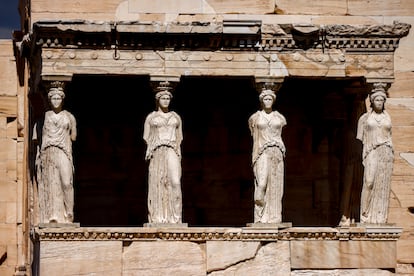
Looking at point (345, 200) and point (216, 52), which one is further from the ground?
point (216, 52)

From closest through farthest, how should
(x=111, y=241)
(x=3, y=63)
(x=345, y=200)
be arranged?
1. (x=111, y=241)
2. (x=345, y=200)
3. (x=3, y=63)

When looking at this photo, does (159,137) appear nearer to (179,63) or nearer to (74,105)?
(179,63)

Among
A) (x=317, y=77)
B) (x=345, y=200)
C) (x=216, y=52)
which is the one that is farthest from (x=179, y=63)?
(x=345, y=200)

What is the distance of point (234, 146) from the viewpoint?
981 inches

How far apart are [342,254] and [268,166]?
1554 mm

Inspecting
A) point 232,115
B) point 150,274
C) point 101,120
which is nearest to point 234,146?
point 232,115

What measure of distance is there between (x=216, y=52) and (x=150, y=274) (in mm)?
3114

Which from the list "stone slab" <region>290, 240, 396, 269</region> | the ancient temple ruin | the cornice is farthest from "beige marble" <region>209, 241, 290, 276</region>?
the cornice

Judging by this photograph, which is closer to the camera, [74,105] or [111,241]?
→ [111,241]

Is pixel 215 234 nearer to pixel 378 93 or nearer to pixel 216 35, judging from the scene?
pixel 216 35

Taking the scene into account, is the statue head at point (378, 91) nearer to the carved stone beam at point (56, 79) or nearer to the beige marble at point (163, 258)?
the beige marble at point (163, 258)

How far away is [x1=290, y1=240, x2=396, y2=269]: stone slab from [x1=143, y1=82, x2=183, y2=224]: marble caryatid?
169 centimetres

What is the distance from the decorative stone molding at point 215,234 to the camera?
21891 mm

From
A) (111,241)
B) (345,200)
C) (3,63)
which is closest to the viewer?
(111,241)
